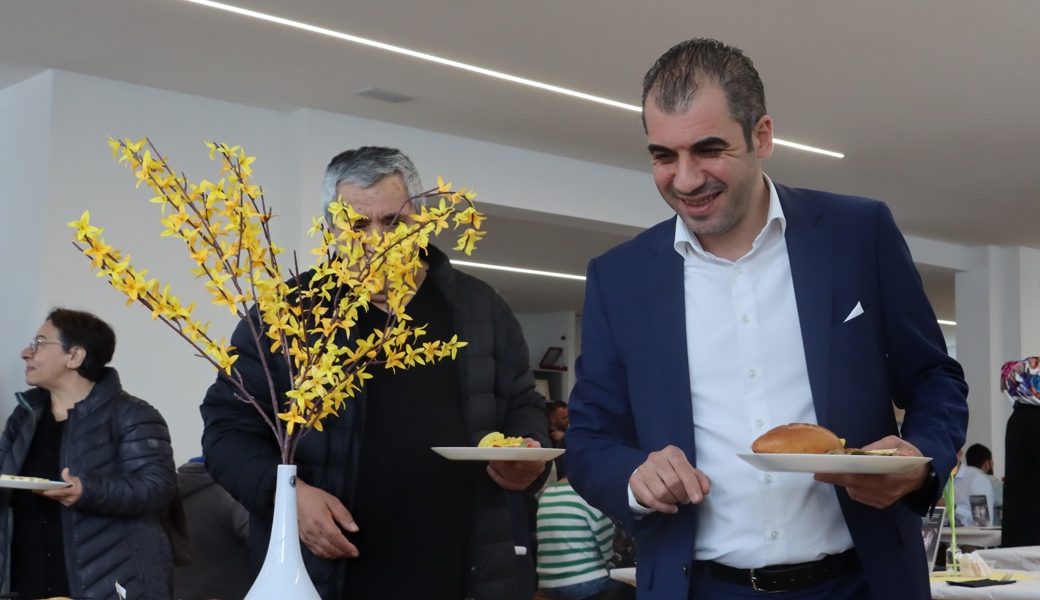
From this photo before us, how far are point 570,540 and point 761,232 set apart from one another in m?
3.21

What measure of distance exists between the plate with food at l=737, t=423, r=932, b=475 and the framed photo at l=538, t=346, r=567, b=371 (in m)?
13.5

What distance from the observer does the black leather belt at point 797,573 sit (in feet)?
4.55

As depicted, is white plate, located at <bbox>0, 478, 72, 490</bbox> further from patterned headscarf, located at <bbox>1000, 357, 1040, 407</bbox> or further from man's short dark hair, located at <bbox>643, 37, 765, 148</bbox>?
patterned headscarf, located at <bbox>1000, 357, 1040, 407</bbox>

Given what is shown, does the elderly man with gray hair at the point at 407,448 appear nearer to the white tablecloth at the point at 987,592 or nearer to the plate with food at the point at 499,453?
the plate with food at the point at 499,453

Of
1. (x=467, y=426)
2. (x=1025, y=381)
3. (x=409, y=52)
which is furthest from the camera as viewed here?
(x=409, y=52)

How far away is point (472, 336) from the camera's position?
190 cm

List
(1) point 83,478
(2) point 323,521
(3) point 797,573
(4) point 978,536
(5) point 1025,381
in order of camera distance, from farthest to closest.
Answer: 1. (4) point 978,536
2. (5) point 1025,381
3. (1) point 83,478
4. (2) point 323,521
5. (3) point 797,573

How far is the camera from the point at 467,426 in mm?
1866

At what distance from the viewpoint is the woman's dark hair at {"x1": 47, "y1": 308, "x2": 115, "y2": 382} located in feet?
11.7

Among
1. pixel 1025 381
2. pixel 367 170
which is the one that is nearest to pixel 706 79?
pixel 367 170

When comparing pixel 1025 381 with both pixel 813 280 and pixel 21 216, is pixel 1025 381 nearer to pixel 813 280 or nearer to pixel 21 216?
pixel 813 280

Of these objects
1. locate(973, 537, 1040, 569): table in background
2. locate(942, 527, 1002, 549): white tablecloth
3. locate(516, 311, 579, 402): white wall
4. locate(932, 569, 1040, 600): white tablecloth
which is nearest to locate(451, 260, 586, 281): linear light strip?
locate(516, 311, 579, 402): white wall

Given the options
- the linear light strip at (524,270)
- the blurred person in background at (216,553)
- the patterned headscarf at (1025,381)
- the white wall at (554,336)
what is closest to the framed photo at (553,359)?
the white wall at (554,336)

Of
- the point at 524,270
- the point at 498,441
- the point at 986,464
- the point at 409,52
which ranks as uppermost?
the point at 409,52
